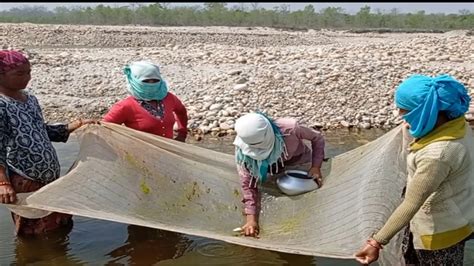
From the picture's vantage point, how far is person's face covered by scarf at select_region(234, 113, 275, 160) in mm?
3953

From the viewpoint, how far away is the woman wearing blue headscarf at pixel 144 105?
4684mm

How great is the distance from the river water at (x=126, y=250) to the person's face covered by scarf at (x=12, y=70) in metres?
1.45

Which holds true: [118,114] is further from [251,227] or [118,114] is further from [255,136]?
[251,227]

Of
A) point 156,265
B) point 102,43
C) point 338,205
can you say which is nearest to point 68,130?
point 156,265

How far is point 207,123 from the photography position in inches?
404

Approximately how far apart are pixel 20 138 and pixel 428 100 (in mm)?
2764

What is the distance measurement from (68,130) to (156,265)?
1.24 metres

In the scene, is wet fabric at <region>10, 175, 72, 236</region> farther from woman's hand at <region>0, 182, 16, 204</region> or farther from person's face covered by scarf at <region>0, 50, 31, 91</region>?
A: person's face covered by scarf at <region>0, 50, 31, 91</region>

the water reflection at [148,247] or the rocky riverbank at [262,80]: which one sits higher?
the rocky riverbank at [262,80]

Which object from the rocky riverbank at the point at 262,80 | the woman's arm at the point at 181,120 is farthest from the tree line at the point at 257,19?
the woman's arm at the point at 181,120

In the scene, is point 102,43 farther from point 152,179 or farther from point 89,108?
point 152,179

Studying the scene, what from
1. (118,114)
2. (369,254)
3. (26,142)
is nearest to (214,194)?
(118,114)

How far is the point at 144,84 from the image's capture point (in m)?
4.65

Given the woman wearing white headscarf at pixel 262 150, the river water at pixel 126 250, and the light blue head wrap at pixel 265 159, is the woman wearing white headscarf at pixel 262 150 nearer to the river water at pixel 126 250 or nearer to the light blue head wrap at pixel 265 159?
the light blue head wrap at pixel 265 159
